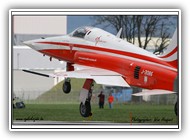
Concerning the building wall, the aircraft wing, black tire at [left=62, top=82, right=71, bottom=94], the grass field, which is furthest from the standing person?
the building wall

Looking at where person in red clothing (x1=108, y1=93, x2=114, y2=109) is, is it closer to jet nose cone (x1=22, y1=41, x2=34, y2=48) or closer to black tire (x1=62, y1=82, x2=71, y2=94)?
black tire (x1=62, y1=82, x2=71, y2=94)

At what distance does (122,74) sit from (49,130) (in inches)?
98.2

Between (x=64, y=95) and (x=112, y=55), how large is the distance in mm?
1663

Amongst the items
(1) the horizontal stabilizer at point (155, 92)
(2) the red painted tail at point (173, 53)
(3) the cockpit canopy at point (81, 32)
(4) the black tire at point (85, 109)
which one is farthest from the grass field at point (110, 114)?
(3) the cockpit canopy at point (81, 32)

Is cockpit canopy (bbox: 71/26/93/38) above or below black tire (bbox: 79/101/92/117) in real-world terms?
above

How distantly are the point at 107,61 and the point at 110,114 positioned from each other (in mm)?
1377

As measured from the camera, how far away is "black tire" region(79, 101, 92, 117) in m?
104

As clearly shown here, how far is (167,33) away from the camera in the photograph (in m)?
104

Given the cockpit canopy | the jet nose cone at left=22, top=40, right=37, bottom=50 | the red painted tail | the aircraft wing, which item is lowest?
the aircraft wing

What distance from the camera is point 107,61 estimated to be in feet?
342

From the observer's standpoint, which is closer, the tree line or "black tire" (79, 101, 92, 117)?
the tree line

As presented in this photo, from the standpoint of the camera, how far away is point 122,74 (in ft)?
341

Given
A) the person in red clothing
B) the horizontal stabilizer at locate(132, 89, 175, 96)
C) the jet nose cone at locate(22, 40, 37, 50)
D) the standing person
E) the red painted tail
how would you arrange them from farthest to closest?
the jet nose cone at locate(22, 40, 37, 50) → the person in red clothing → the standing person → the red painted tail → the horizontal stabilizer at locate(132, 89, 175, 96)

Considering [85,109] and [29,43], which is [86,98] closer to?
[85,109]
